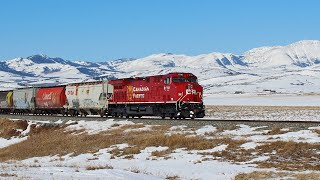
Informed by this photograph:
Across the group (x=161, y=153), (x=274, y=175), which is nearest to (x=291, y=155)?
(x=274, y=175)

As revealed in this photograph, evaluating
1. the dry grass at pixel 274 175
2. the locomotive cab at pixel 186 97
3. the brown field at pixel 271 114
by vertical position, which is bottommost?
the dry grass at pixel 274 175

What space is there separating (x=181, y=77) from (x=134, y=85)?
6.24m

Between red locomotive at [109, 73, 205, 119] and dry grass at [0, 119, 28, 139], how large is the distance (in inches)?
460

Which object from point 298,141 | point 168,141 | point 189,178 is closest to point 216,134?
point 168,141

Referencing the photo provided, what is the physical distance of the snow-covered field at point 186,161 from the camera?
19531mm

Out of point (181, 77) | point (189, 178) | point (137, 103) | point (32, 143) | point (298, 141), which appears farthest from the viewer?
point (137, 103)

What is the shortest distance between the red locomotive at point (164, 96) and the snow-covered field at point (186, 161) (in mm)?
6344

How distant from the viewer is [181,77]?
43531 mm

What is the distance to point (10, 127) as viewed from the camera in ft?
176

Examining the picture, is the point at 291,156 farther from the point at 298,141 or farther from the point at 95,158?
the point at 95,158

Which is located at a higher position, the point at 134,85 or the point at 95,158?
the point at 134,85

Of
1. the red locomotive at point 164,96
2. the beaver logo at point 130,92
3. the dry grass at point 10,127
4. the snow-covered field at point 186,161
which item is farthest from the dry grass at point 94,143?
the beaver logo at point 130,92

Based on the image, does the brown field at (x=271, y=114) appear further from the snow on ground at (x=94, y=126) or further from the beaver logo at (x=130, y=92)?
the snow on ground at (x=94, y=126)

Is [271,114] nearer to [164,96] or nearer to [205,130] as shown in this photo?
[164,96]
